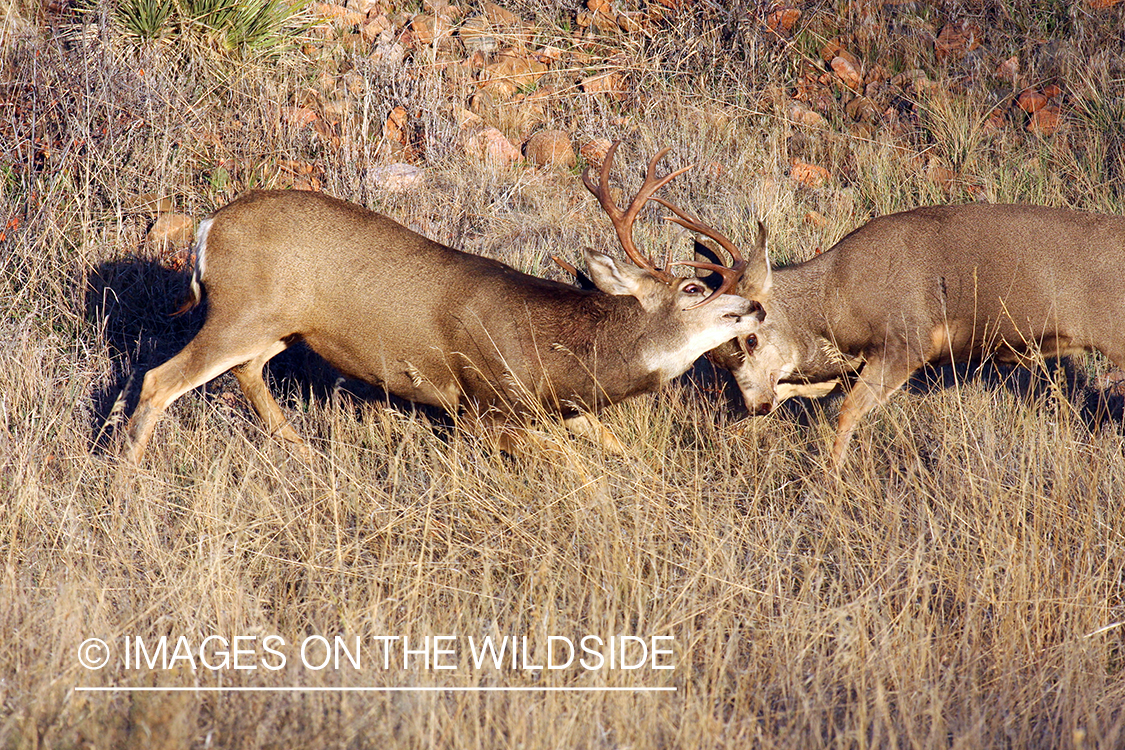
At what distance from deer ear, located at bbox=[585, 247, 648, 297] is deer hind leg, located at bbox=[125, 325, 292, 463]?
5.53 feet

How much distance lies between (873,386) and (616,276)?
156 cm

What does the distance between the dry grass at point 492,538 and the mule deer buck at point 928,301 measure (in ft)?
0.84

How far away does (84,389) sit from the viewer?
5.89m

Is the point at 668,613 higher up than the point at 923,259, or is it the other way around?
the point at 923,259

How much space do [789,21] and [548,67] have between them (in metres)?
2.27

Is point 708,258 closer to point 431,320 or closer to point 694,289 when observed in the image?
point 694,289

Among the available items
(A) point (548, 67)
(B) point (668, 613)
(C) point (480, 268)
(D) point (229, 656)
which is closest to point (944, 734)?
(B) point (668, 613)

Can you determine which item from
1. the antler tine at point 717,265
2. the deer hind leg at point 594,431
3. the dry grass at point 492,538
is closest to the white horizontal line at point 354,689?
the dry grass at point 492,538

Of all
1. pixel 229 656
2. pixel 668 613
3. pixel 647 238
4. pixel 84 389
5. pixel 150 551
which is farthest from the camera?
pixel 647 238

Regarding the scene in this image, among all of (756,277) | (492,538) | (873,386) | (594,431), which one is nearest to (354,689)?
(492,538)

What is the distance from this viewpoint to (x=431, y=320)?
538cm

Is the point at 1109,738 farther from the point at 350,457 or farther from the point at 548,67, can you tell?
the point at 548,67

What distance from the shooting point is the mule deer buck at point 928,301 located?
18.6 ft

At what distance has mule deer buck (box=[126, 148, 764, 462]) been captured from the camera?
5242mm
